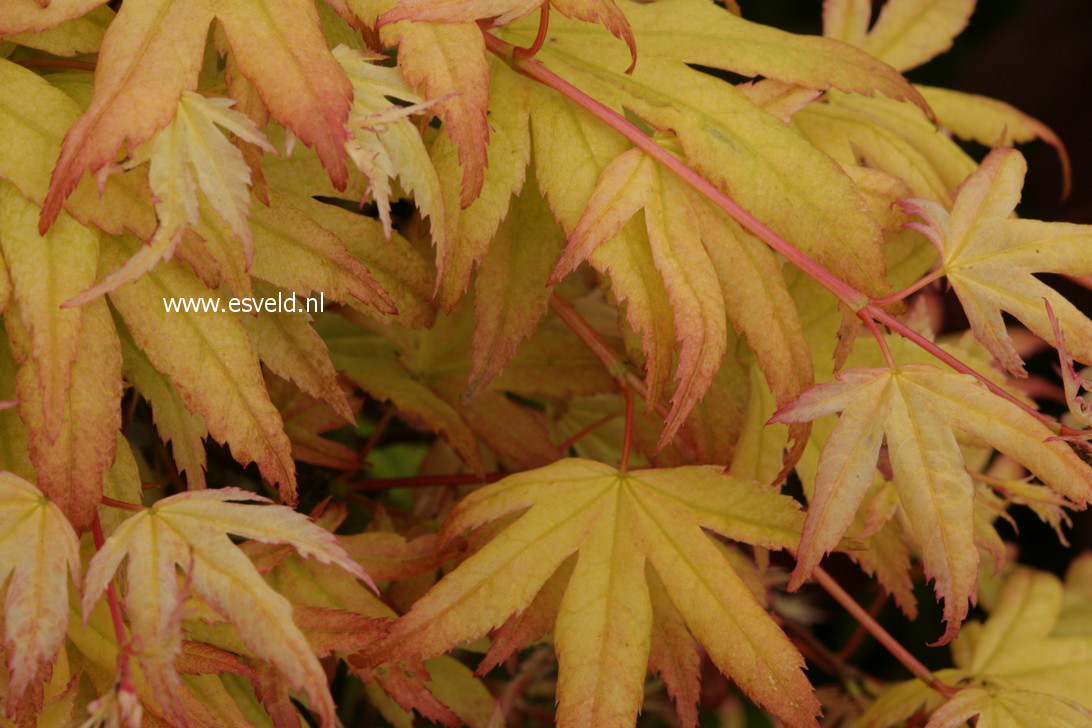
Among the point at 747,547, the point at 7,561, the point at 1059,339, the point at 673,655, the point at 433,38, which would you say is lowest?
the point at 747,547

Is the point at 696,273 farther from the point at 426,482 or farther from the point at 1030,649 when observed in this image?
the point at 1030,649

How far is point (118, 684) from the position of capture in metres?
0.41

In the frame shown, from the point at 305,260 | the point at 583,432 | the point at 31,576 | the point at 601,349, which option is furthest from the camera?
the point at 583,432

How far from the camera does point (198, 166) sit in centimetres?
48

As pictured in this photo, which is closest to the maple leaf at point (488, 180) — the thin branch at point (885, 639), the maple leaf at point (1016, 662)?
the thin branch at point (885, 639)

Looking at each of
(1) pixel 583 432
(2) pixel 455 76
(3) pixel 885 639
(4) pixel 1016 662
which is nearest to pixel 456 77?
(2) pixel 455 76

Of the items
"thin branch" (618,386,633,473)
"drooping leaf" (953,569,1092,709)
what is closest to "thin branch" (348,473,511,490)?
"thin branch" (618,386,633,473)

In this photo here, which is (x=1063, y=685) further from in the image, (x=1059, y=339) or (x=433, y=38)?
(x=433, y=38)

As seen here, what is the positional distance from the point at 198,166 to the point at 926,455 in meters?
0.41

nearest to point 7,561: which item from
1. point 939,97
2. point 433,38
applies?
point 433,38

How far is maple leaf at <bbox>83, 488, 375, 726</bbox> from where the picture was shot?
0.46 m

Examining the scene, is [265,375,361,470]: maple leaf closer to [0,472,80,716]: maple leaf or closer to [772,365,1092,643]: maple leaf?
[0,472,80,716]: maple leaf

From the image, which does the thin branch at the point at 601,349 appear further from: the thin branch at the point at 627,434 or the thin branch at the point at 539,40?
the thin branch at the point at 539,40

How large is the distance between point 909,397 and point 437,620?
0.97 ft
